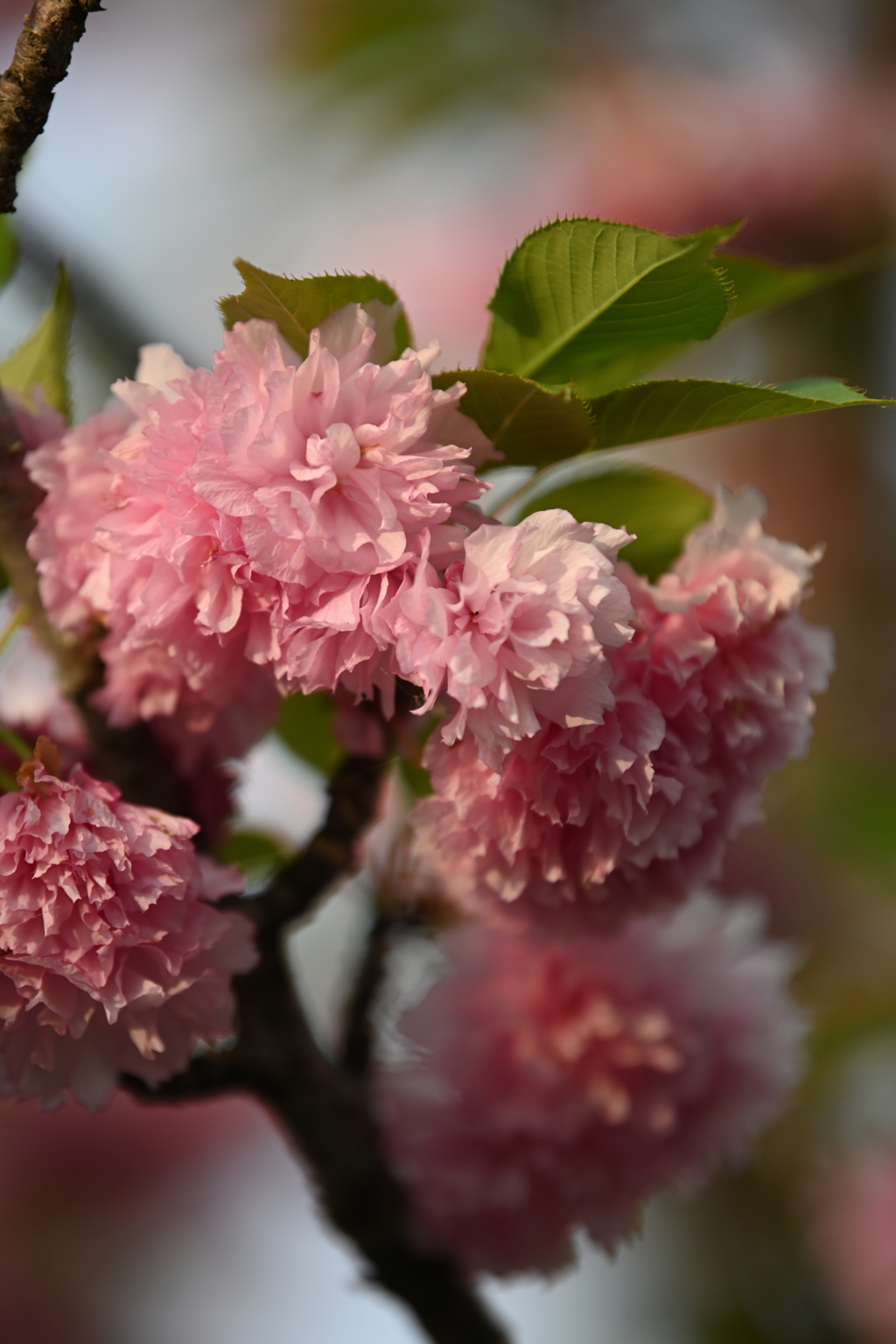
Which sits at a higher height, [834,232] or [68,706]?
[834,232]

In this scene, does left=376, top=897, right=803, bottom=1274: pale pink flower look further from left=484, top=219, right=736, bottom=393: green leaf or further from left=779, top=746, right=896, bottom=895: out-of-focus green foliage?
left=779, top=746, right=896, bottom=895: out-of-focus green foliage

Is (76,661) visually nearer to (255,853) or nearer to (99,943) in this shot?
(99,943)

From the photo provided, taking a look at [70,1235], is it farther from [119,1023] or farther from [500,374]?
[500,374]

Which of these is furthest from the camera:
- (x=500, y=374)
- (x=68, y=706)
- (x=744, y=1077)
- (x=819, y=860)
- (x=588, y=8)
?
(x=588, y=8)

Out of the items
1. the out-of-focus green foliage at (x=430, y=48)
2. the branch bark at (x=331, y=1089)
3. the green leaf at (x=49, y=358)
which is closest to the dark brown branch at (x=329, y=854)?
the branch bark at (x=331, y=1089)

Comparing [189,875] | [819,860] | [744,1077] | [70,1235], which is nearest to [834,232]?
[819,860]

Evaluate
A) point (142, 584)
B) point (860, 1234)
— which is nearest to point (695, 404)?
point (142, 584)

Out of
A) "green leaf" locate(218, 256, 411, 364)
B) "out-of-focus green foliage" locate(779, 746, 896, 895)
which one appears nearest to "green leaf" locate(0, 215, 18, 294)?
"green leaf" locate(218, 256, 411, 364)
